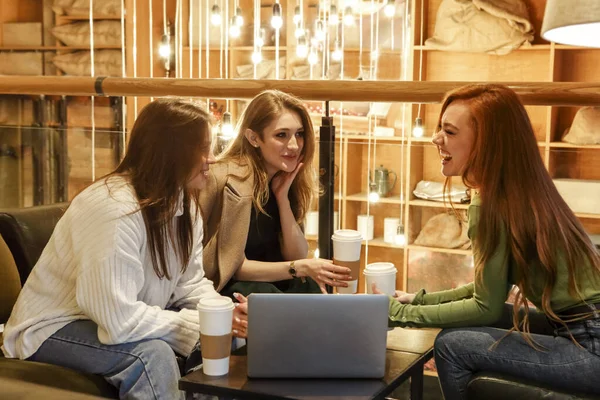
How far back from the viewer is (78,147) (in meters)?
3.01

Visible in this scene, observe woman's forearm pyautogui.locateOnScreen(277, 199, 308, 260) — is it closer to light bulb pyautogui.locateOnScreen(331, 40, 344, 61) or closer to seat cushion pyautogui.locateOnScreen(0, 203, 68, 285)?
seat cushion pyautogui.locateOnScreen(0, 203, 68, 285)

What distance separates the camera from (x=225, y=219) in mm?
2416

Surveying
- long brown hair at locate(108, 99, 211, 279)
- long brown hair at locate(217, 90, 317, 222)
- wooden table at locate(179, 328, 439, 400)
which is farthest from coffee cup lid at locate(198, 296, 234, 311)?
long brown hair at locate(217, 90, 317, 222)

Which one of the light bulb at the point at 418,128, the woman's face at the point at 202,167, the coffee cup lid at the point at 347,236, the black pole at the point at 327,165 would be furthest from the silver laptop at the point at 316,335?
the light bulb at the point at 418,128

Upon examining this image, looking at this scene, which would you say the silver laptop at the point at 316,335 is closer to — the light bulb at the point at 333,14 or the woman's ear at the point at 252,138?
the woman's ear at the point at 252,138

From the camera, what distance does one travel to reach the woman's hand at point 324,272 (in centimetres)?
197

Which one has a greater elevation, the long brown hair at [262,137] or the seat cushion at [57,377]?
the long brown hair at [262,137]

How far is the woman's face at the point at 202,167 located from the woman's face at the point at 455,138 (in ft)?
1.91

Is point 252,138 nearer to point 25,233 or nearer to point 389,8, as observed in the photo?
point 25,233

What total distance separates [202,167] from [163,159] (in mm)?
112

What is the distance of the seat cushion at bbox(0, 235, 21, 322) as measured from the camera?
7.14ft

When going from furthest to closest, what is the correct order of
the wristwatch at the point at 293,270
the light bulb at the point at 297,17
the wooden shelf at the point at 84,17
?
the wooden shelf at the point at 84,17
the light bulb at the point at 297,17
the wristwatch at the point at 293,270

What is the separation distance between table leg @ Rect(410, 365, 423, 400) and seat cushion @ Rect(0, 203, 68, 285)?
1.11 meters

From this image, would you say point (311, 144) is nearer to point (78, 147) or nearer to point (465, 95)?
point (465, 95)
